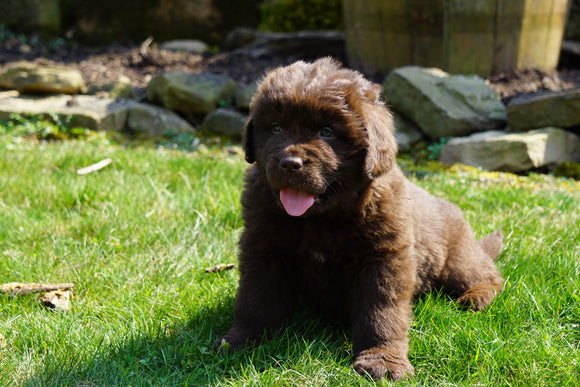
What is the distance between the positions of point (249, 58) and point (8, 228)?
481cm

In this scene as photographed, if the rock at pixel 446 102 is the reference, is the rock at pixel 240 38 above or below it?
above

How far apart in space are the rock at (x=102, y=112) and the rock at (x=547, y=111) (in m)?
3.44

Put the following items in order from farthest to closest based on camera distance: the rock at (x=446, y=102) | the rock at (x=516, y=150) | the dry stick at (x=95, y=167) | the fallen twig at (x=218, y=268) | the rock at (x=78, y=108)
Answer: the rock at (x=78, y=108) < the rock at (x=446, y=102) < the rock at (x=516, y=150) < the dry stick at (x=95, y=167) < the fallen twig at (x=218, y=268)

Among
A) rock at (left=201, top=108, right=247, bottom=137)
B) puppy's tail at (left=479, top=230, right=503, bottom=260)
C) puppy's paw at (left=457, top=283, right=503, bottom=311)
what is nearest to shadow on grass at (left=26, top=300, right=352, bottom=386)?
puppy's paw at (left=457, top=283, right=503, bottom=311)

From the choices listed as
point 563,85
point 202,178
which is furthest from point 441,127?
point 202,178

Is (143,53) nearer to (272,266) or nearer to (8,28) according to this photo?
(8,28)

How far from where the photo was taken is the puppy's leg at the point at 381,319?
7.75 ft

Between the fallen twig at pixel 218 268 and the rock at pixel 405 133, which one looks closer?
the fallen twig at pixel 218 268

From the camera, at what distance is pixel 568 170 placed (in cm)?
527

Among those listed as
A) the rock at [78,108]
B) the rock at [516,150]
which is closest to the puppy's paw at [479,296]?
the rock at [516,150]

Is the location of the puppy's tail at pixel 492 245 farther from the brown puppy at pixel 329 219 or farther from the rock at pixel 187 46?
the rock at pixel 187 46

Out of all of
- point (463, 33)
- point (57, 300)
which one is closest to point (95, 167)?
point (57, 300)

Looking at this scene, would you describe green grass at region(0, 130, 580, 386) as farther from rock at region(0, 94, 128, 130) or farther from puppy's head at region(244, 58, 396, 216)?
rock at region(0, 94, 128, 130)

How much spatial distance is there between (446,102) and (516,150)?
956 millimetres
